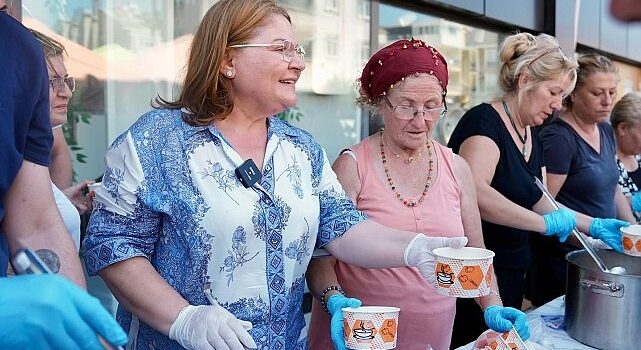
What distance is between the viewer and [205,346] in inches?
55.4

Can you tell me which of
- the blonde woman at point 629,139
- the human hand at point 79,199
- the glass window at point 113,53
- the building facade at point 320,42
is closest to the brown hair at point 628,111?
the blonde woman at point 629,139

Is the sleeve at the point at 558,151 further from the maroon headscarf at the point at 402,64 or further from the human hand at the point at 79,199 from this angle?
the human hand at the point at 79,199

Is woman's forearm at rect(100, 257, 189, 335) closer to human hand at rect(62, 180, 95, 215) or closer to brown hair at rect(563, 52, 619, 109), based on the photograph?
human hand at rect(62, 180, 95, 215)

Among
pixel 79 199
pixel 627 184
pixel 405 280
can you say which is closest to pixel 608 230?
pixel 405 280

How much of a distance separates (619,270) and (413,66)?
99cm

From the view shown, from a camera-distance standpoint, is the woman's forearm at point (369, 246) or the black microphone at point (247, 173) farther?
the woman's forearm at point (369, 246)

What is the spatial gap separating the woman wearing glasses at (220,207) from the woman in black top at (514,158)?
976 mm

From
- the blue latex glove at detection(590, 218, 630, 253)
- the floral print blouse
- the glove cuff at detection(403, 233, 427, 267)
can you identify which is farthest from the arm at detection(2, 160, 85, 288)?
the floral print blouse

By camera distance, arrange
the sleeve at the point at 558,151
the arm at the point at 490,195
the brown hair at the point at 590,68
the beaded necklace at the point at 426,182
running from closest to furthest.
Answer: the beaded necklace at the point at 426,182
the arm at the point at 490,195
the sleeve at the point at 558,151
the brown hair at the point at 590,68

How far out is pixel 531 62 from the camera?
9.14ft

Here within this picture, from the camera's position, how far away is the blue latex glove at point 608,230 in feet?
8.24

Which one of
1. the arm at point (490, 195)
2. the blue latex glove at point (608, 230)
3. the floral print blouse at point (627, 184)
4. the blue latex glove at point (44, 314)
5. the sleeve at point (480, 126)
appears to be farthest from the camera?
the floral print blouse at point (627, 184)

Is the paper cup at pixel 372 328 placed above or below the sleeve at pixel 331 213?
below

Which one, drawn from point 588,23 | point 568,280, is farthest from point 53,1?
point 588,23
